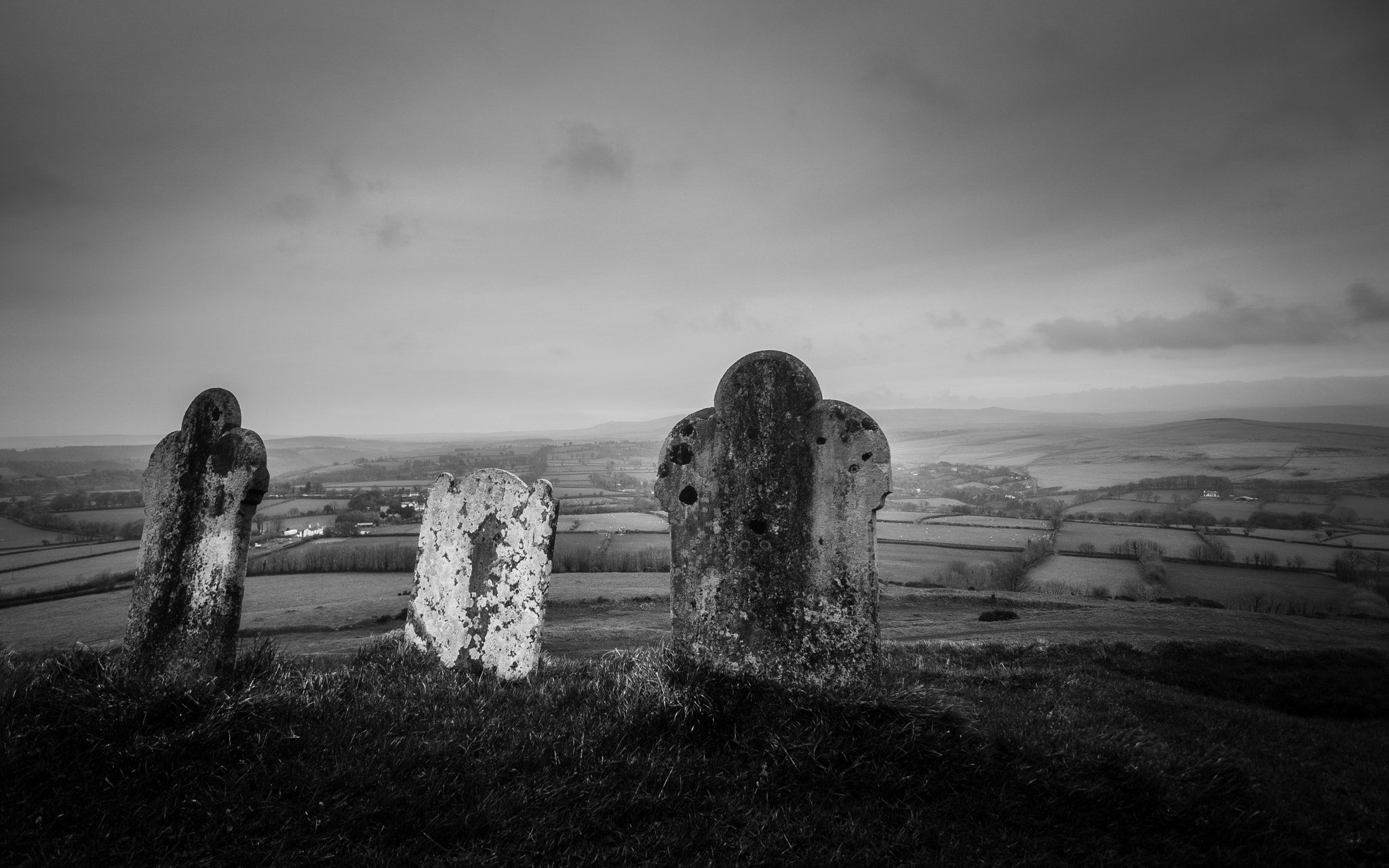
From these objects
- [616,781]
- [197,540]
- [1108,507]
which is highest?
[197,540]

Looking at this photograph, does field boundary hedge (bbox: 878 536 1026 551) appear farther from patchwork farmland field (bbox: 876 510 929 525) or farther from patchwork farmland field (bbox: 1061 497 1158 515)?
patchwork farmland field (bbox: 1061 497 1158 515)

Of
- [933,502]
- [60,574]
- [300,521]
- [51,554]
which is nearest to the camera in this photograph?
Answer: [60,574]

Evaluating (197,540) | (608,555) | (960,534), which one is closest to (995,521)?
(960,534)

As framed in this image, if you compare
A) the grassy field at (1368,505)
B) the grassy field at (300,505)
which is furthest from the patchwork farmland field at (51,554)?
the grassy field at (1368,505)

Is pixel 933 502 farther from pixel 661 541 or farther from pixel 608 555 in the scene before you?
pixel 608 555

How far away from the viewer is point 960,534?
4178 cm

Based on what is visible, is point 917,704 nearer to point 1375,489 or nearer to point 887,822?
point 887,822

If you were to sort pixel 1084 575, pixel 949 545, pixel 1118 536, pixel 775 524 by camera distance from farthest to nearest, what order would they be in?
pixel 1118 536, pixel 949 545, pixel 1084 575, pixel 775 524

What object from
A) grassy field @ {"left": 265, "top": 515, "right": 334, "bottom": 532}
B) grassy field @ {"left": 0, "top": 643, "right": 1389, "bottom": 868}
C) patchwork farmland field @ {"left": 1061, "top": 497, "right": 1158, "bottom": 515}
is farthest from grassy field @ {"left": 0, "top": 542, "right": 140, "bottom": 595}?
patchwork farmland field @ {"left": 1061, "top": 497, "right": 1158, "bottom": 515}

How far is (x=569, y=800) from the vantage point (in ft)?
12.9

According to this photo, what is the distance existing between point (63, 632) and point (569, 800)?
912 inches

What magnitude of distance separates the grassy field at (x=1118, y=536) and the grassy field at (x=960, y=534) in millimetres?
1722

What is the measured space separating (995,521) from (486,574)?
45458mm

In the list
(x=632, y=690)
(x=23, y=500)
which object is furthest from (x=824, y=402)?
(x=23, y=500)
